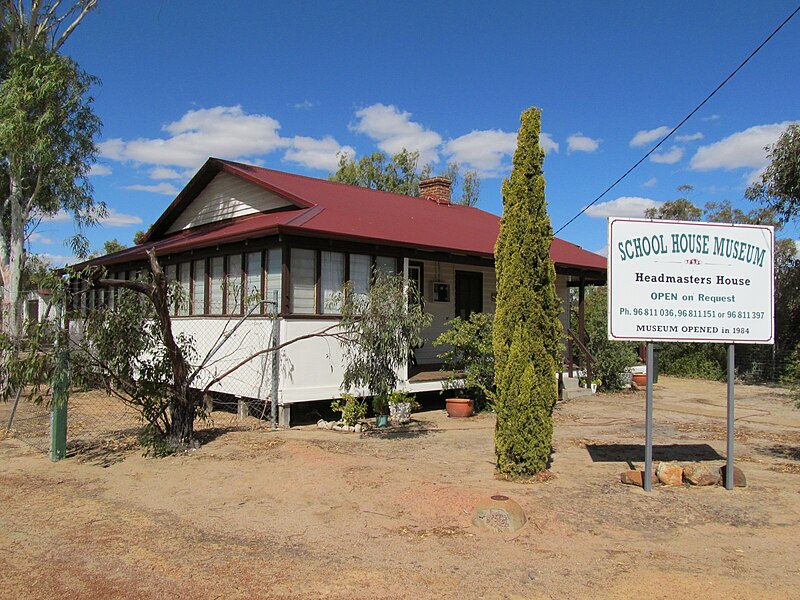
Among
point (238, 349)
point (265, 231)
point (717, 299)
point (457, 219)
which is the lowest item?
point (238, 349)

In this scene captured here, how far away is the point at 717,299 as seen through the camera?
726 centimetres

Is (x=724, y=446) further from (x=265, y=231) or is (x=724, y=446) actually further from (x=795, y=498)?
(x=265, y=231)

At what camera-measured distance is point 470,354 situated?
12.7 meters

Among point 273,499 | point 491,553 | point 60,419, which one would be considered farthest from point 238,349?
point 491,553

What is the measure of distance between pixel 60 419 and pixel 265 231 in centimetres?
417

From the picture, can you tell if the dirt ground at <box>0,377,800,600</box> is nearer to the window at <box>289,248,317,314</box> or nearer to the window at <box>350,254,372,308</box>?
the window at <box>289,248,317,314</box>

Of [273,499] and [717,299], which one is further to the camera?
[717,299]

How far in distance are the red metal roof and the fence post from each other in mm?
3701

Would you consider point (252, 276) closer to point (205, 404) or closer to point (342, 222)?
point (342, 222)

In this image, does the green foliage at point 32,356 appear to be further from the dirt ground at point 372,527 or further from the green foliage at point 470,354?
Answer: the green foliage at point 470,354

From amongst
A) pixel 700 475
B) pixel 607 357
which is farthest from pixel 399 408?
pixel 607 357

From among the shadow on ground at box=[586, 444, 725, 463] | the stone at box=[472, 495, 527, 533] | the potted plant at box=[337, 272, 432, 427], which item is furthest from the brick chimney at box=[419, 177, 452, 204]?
the stone at box=[472, 495, 527, 533]

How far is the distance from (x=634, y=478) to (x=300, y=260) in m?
6.33

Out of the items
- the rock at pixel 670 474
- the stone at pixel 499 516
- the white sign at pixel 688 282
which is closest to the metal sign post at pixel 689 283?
the white sign at pixel 688 282
